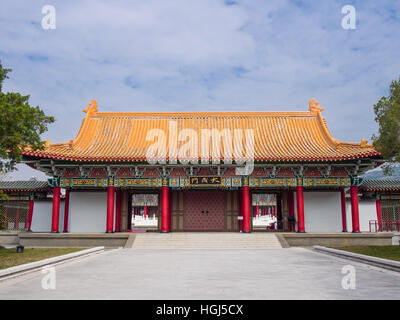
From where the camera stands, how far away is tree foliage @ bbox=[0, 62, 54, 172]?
8594 millimetres

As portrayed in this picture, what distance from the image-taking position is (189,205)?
1933 centimetres

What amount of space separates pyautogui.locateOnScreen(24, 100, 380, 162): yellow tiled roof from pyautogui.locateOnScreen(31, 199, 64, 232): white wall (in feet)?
12.1

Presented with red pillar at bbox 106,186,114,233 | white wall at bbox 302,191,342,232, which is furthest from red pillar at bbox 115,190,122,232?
white wall at bbox 302,191,342,232

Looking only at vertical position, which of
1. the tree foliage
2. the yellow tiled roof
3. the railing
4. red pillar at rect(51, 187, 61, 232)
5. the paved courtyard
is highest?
the yellow tiled roof

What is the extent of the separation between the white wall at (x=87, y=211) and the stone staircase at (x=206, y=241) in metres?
3.24

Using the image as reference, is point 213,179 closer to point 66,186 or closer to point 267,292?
point 66,186

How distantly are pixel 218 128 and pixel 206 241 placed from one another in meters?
7.75

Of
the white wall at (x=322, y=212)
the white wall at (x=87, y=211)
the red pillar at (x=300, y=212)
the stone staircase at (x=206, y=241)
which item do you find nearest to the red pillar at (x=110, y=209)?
the white wall at (x=87, y=211)

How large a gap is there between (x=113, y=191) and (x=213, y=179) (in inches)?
198

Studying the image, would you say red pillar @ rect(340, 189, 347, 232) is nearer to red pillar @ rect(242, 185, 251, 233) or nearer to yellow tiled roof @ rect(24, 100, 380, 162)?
yellow tiled roof @ rect(24, 100, 380, 162)

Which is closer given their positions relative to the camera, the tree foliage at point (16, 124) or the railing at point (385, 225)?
the tree foliage at point (16, 124)

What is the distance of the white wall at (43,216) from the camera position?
18.9m

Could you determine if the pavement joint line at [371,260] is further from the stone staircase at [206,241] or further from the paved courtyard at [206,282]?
the stone staircase at [206,241]
